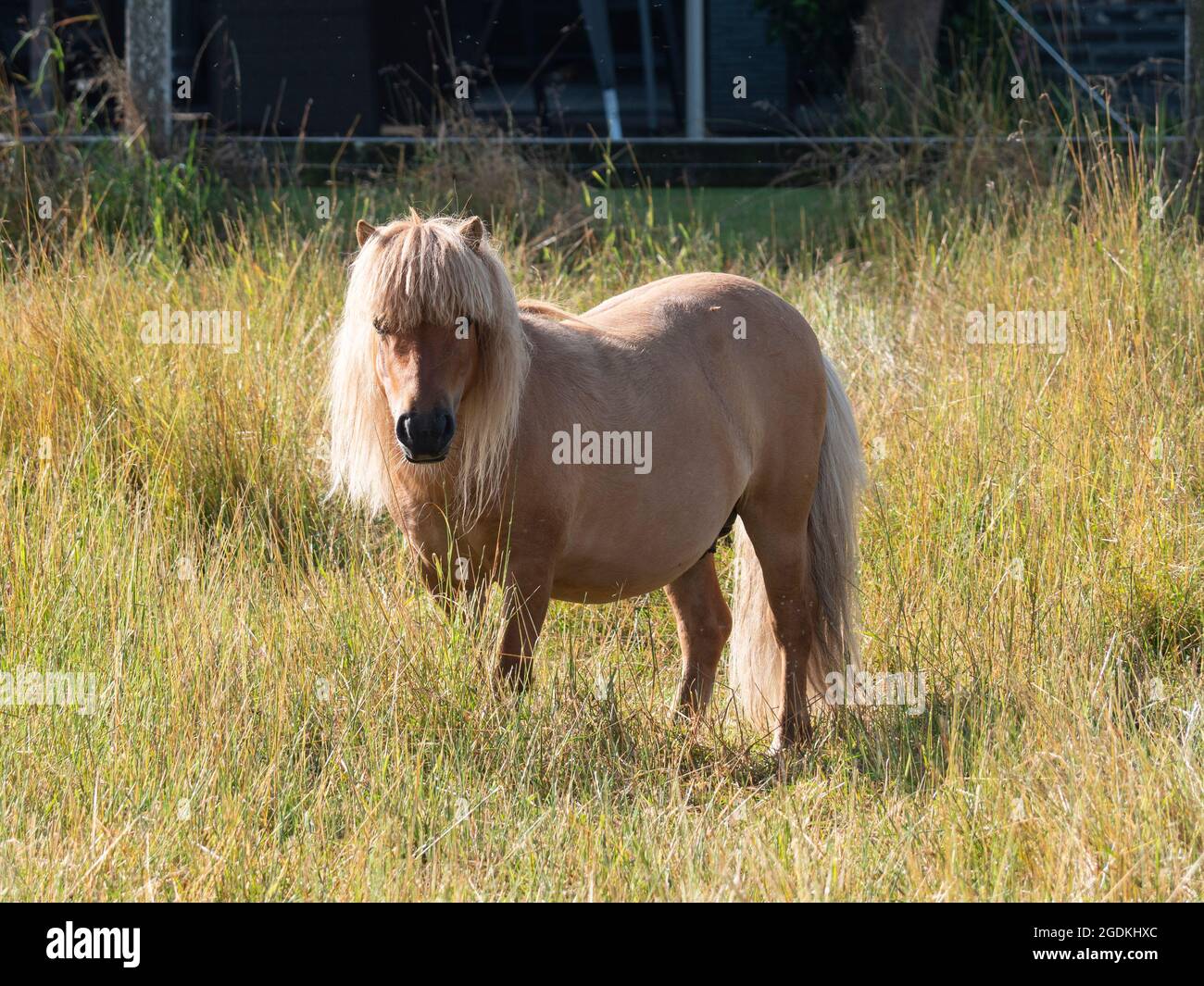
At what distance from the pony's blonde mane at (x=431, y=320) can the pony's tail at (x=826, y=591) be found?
1.19 metres

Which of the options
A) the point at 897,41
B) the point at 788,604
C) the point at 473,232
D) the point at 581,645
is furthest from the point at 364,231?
the point at 897,41

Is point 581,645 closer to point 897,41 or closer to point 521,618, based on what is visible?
point 521,618

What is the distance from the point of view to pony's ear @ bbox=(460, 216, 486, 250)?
3.29 metres

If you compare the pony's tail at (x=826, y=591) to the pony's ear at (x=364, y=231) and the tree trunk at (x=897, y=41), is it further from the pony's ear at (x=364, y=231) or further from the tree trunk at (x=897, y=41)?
the tree trunk at (x=897, y=41)

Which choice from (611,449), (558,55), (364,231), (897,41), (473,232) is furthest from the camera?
(558,55)

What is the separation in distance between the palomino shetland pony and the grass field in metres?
0.24

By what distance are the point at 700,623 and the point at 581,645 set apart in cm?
40

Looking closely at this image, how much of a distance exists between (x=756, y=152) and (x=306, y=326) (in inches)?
157

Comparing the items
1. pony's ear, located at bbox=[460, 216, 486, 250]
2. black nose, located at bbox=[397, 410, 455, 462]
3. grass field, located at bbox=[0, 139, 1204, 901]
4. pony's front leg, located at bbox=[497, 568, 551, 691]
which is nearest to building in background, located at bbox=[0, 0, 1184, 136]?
grass field, located at bbox=[0, 139, 1204, 901]

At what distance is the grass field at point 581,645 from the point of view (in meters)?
2.92

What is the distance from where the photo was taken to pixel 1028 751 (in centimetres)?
326

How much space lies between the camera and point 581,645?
4.36 m
